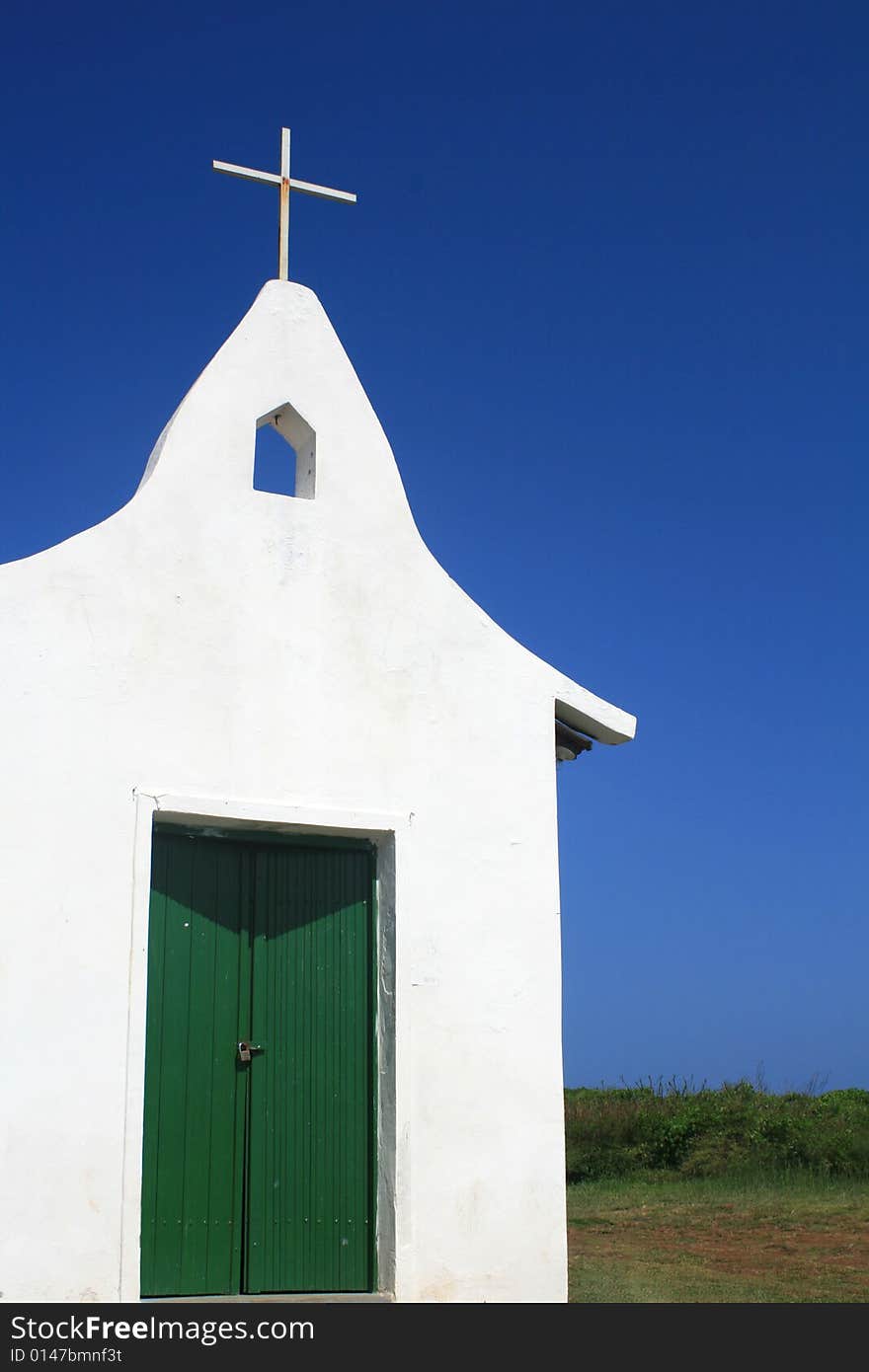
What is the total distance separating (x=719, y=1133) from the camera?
64.0 ft

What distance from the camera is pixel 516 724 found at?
916 cm

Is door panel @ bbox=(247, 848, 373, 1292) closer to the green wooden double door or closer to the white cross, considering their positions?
the green wooden double door

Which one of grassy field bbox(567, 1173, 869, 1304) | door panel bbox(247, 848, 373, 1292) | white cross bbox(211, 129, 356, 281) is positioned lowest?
grassy field bbox(567, 1173, 869, 1304)

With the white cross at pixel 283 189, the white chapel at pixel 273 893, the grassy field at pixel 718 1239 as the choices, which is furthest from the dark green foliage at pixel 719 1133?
the white cross at pixel 283 189

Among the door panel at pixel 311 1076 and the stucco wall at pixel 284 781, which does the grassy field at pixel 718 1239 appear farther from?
the door panel at pixel 311 1076

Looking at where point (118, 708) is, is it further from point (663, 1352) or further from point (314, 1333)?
point (663, 1352)

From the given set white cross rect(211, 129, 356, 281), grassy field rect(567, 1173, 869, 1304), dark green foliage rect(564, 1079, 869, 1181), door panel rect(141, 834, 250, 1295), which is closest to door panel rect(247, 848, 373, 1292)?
door panel rect(141, 834, 250, 1295)

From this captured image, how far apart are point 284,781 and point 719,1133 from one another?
13420 millimetres

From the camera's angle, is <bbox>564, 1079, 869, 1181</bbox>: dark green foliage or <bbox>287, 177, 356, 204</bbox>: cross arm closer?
<bbox>287, 177, 356, 204</bbox>: cross arm

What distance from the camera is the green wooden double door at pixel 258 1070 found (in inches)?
307

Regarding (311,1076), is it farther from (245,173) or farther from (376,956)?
(245,173)

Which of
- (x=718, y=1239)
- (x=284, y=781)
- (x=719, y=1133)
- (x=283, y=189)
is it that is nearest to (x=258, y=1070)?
(x=284, y=781)

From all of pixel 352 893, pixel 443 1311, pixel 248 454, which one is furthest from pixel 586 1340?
pixel 248 454

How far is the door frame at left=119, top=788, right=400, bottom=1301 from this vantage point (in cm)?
745
